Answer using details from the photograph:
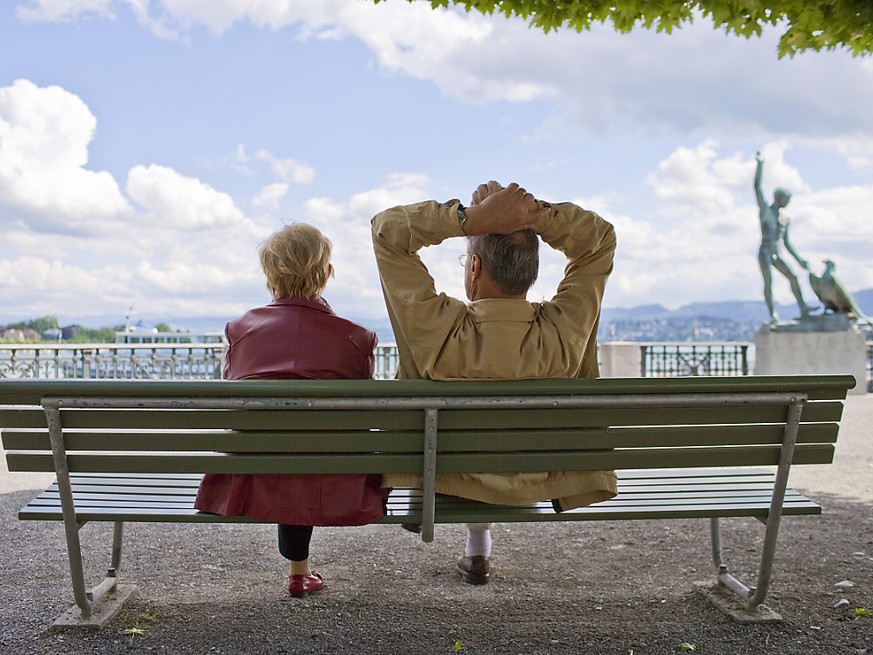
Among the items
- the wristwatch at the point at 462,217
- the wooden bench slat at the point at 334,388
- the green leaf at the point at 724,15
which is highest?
the green leaf at the point at 724,15

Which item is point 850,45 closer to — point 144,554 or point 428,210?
point 428,210

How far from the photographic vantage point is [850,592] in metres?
3.94

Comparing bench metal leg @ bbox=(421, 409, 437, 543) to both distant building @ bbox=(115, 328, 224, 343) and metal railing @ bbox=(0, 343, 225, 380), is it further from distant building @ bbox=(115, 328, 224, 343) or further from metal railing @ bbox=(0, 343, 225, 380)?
distant building @ bbox=(115, 328, 224, 343)

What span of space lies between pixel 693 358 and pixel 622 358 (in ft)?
7.62

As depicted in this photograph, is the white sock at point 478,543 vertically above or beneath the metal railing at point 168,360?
beneath

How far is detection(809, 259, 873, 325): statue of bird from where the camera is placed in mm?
17484

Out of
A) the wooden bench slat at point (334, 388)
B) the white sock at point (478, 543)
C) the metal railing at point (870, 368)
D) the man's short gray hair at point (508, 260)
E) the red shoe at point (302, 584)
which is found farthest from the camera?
the metal railing at point (870, 368)

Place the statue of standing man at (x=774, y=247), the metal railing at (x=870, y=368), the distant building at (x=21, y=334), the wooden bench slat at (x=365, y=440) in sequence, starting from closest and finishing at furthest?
the wooden bench slat at (x=365, y=440), the statue of standing man at (x=774, y=247), the metal railing at (x=870, y=368), the distant building at (x=21, y=334)

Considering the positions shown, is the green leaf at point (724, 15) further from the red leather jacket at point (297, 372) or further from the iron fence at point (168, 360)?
the iron fence at point (168, 360)

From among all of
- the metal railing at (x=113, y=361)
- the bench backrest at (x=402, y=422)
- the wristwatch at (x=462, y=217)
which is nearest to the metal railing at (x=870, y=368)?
the metal railing at (x=113, y=361)

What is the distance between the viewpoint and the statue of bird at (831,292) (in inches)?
688

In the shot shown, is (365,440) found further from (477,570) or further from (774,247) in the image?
(774,247)

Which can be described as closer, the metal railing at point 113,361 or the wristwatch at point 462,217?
the wristwatch at point 462,217

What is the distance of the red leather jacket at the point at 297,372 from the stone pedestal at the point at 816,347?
15.7m
